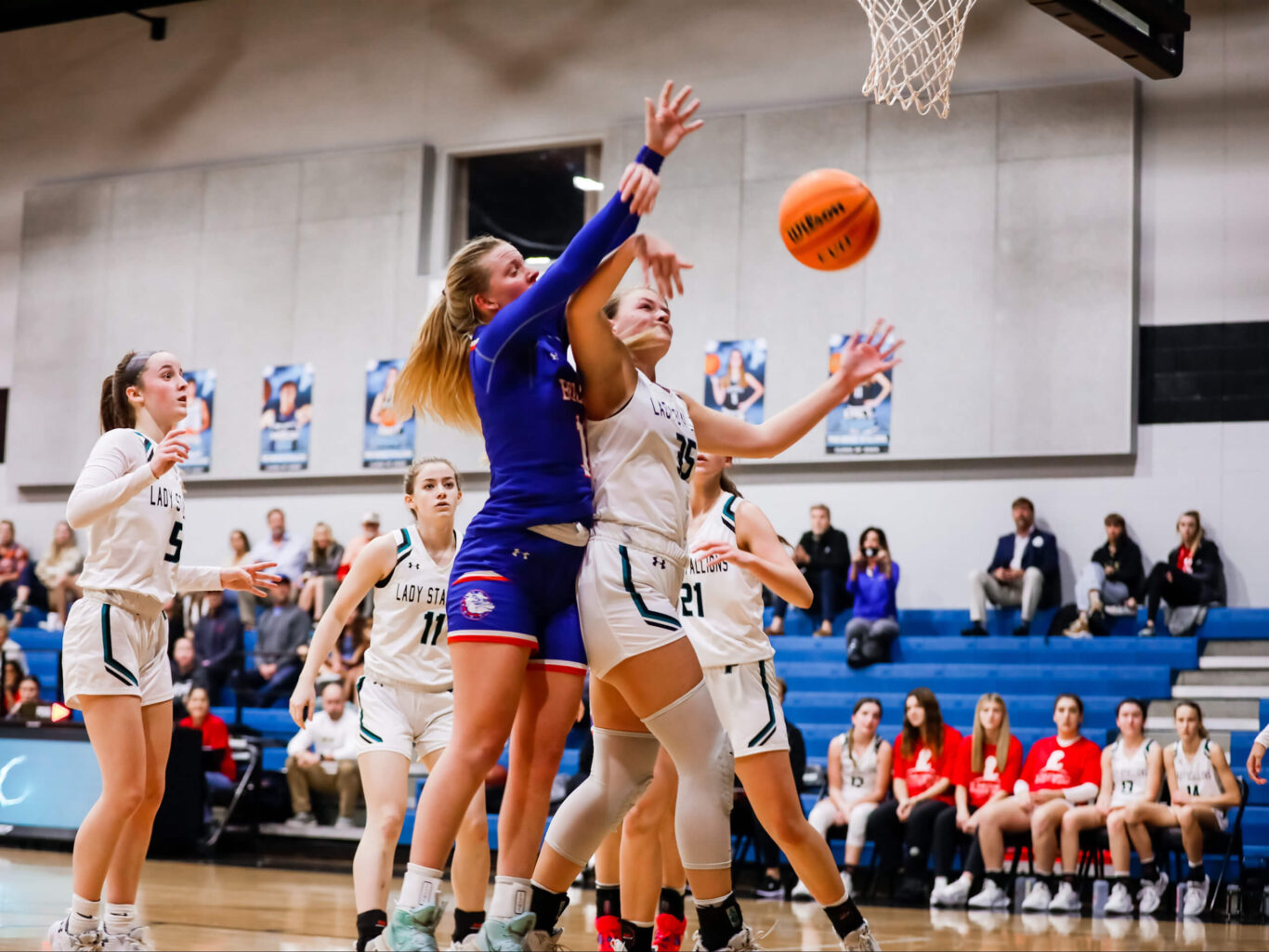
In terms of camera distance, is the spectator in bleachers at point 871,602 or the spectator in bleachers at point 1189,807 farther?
the spectator in bleachers at point 871,602

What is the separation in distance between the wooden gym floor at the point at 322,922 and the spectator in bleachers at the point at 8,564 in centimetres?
852

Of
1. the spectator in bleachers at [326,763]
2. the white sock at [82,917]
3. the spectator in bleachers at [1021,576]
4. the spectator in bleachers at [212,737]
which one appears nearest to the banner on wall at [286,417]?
the spectator in bleachers at [212,737]

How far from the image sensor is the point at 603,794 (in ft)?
13.0

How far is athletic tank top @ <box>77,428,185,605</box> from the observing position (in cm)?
504

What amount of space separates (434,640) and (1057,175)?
1106 centimetres

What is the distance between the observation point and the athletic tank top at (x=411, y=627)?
5504mm

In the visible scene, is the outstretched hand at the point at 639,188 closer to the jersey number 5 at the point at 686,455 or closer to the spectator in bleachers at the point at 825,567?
the jersey number 5 at the point at 686,455

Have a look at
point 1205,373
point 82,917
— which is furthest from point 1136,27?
point 82,917

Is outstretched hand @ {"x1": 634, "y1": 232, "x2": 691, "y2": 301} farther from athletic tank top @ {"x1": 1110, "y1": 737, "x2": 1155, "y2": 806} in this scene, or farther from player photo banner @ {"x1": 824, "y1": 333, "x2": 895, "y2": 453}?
player photo banner @ {"x1": 824, "y1": 333, "x2": 895, "y2": 453}

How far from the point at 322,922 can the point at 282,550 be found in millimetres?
10636

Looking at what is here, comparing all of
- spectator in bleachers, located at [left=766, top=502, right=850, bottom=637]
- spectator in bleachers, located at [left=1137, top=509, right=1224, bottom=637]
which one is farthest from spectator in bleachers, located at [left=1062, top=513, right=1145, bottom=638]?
spectator in bleachers, located at [left=766, top=502, right=850, bottom=637]

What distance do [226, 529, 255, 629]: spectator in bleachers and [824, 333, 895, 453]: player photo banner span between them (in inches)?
280

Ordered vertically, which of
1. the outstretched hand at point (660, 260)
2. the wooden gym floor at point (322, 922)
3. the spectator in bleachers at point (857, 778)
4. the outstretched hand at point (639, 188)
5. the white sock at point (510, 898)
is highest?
the outstretched hand at point (639, 188)

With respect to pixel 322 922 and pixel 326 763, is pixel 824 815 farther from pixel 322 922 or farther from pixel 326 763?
pixel 322 922
